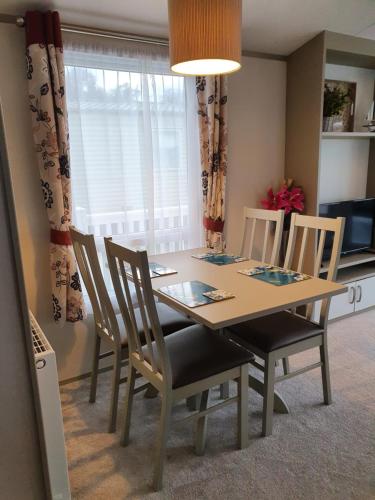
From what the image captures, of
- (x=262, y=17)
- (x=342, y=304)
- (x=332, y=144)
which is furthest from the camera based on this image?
(x=332, y=144)

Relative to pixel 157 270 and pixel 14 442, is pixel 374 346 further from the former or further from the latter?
pixel 14 442

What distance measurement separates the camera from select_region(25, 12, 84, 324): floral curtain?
6.57ft

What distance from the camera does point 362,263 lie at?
3.56m

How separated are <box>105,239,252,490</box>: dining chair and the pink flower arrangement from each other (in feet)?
4.82

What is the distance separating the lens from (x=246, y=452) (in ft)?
5.85

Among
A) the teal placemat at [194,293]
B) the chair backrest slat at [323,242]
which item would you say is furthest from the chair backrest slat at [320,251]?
the teal placemat at [194,293]

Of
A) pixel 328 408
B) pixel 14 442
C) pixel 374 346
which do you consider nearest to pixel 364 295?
pixel 374 346

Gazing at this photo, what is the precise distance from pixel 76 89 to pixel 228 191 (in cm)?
131

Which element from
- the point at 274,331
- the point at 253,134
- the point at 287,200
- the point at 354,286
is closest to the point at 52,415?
the point at 274,331

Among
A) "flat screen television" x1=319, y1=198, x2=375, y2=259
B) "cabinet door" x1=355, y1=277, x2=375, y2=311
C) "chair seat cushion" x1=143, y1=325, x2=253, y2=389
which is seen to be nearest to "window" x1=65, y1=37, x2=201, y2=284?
"chair seat cushion" x1=143, y1=325, x2=253, y2=389

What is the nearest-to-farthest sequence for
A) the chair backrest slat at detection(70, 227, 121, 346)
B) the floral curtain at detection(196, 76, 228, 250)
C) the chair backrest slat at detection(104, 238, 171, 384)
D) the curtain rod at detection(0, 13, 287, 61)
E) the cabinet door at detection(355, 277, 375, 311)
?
the chair backrest slat at detection(104, 238, 171, 384), the chair backrest slat at detection(70, 227, 121, 346), the curtain rod at detection(0, 13, 287, 61), the floral curtain at detection(196, 76, 228, 250), the cabinet door at detection(355, 277, 375, 311)

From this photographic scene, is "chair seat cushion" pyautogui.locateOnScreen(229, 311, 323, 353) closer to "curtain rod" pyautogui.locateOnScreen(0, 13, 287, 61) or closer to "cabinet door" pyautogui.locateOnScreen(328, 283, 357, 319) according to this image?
"cabinet door" pyautogui.locateOnScreen(328, 283, 357, 319)

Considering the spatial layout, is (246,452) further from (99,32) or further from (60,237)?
(99,32)

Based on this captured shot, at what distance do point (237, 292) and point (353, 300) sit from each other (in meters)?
2.00
